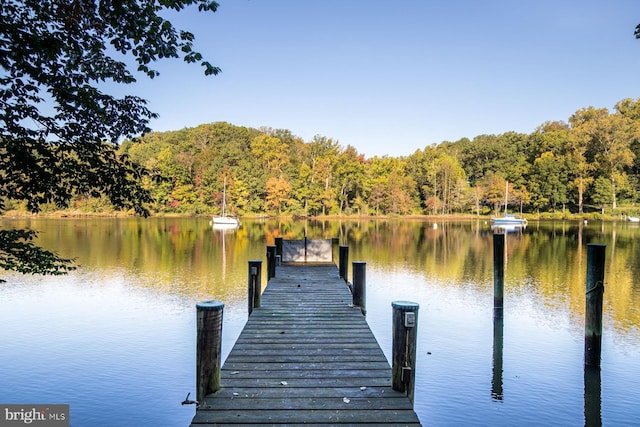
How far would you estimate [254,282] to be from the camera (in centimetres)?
→ 888

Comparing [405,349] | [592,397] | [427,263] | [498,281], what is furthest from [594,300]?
[427,263]

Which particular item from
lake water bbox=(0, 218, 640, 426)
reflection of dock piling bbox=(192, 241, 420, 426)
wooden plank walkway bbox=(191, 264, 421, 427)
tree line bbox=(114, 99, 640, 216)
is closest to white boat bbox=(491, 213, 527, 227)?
tree line bbox=(114, 99, 640, 216)

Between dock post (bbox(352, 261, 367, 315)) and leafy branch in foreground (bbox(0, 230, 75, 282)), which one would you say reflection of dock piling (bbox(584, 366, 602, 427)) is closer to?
dock post (bbox(352, 261, 367, 315))

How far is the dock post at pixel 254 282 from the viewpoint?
878 centimetres

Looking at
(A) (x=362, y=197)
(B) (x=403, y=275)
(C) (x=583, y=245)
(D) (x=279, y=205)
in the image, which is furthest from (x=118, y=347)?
(A) (x=362, y=197)

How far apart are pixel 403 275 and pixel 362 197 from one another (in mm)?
55302

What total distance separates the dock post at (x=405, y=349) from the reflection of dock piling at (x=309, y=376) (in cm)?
1

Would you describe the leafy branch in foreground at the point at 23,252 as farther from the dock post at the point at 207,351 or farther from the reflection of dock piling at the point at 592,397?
the reflection of dock piling at the point at 592,397

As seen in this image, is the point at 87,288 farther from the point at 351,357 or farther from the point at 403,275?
the point at 351,357

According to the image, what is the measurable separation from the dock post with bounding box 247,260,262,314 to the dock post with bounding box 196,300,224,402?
3836 mm

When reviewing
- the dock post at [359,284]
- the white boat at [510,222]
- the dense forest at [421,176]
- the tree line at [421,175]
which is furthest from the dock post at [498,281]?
the tree line at [421,175]

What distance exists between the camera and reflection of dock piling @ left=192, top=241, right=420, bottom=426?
4.40 m

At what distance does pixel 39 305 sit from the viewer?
13.1 meters

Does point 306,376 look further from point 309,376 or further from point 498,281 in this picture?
point 498,281
